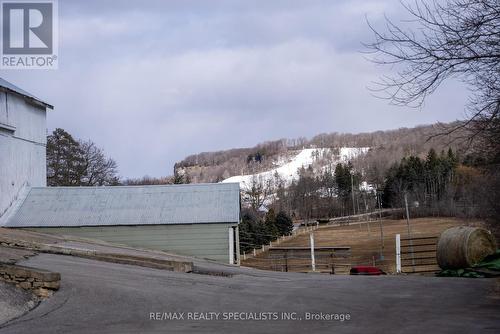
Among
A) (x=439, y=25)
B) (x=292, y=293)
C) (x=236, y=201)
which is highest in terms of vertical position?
(x=439, y=25)

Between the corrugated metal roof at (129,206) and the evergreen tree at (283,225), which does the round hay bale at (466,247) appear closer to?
the corrugated metal roof at (129,206)

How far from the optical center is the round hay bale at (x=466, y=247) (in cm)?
2311

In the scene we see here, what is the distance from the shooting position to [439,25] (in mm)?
10109

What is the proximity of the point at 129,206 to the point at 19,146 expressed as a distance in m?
6.90

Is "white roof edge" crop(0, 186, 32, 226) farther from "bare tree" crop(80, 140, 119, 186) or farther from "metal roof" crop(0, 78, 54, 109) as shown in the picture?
"bare tree" crop(80, 140, 119, 186)

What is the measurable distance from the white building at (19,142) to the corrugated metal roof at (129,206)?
1.04m

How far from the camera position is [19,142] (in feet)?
111

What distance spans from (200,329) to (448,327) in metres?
3.91

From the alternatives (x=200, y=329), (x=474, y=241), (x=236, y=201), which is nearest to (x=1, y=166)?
(x=236, y=201)

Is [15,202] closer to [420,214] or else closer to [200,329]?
[200,329]

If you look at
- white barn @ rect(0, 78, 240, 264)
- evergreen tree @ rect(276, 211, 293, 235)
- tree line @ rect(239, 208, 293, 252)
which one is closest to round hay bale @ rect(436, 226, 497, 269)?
white barn @ rect(0, 78, 240, 264)

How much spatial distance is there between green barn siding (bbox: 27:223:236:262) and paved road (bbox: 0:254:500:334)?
11975 millimetres

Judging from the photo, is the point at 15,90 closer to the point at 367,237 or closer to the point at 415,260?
the point at 415,260

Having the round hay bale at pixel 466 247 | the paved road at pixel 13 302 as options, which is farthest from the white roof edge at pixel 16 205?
the round hay bale at pixel 466 247
